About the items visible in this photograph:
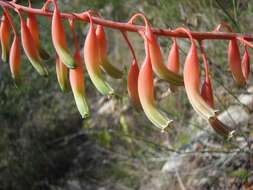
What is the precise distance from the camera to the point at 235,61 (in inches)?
43.8

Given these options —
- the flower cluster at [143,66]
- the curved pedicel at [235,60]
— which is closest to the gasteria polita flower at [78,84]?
the flower cluster at [143,66]

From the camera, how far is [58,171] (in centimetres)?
496

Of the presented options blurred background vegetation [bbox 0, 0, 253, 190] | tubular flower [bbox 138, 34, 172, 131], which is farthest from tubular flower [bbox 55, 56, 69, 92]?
blurred background vegetation [bbox 0, 0, 253, 190]

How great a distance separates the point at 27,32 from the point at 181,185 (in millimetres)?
2321

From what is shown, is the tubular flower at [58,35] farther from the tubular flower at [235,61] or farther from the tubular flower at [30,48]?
the tubular flower at [235,61]

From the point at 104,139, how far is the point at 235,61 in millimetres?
3706

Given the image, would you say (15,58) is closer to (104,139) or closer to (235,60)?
(235,60)

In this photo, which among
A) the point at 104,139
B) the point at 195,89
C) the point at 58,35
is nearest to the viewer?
the point at 195,89

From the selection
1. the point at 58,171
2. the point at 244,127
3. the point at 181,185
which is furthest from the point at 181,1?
the point at 58,171

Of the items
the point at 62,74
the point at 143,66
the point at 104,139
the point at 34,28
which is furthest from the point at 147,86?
the point at 104,139

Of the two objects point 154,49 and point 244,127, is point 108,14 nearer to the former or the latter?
point 244,127

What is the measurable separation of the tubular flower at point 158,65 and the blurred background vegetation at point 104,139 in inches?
80.9

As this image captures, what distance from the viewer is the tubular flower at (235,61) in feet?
3.55

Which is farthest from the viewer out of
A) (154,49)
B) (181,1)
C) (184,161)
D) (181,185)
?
(184,161)
